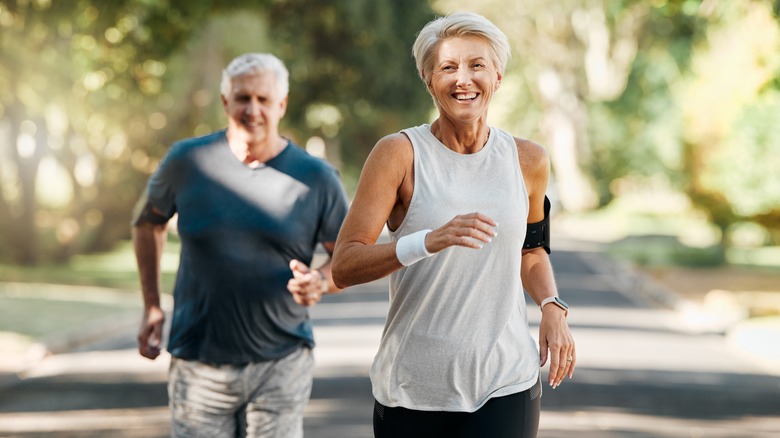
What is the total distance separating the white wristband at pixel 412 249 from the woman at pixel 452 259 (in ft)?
0.34

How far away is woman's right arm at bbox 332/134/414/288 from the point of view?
3.62 m

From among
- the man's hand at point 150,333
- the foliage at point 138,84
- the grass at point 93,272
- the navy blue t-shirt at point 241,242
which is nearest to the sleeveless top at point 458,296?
the navy blue t-shirt at point 241,242

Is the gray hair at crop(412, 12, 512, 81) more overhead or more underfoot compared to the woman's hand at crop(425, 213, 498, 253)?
more overhead

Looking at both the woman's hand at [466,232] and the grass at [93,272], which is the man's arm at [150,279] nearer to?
the woman's hand at [466,232]

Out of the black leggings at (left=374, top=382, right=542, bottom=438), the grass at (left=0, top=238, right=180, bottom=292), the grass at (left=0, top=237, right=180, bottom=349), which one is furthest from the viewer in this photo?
the grass at (left=0, top=238, right=180, bottom=292)

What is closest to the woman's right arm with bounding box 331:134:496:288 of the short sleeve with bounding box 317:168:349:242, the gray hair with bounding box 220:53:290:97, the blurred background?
the short sleeve with bounding box 317:168:349:242

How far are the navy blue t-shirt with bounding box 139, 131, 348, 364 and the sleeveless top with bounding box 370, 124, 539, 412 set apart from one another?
1.27m

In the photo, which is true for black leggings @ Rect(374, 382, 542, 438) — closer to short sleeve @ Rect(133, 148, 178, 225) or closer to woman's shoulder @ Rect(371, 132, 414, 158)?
woman's shoulder @ Rect(371, 132, 414, 158)

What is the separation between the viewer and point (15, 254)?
3080cm

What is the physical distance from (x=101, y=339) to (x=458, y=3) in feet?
123

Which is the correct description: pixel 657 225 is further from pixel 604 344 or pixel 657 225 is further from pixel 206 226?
pixel 206 226

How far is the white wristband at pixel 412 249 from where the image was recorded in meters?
3.45

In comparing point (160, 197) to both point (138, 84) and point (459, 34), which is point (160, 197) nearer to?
point (459, 34)

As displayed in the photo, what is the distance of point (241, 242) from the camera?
5.04 meters
